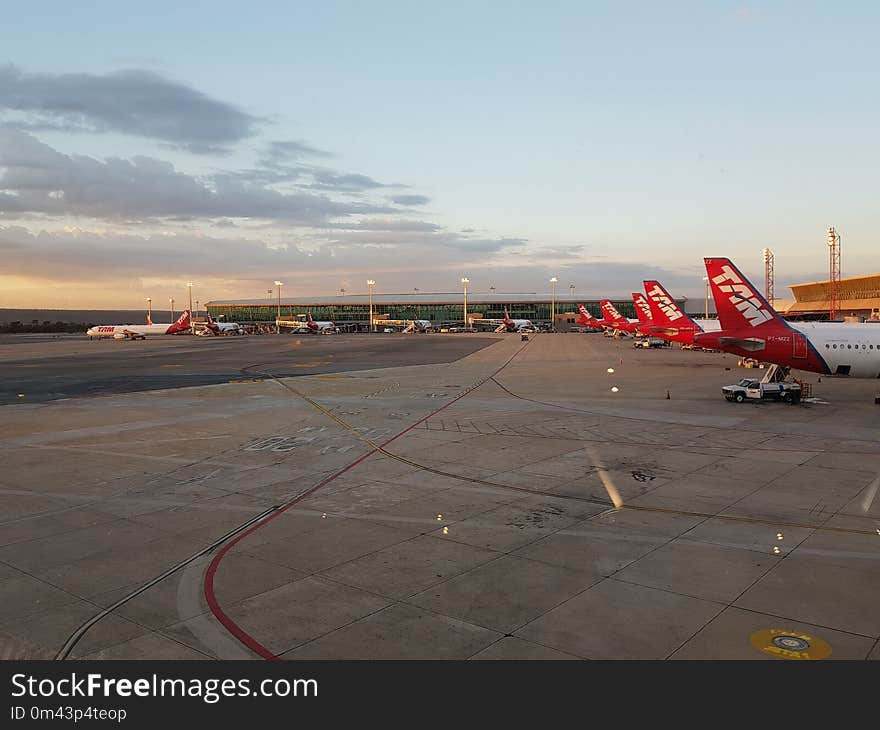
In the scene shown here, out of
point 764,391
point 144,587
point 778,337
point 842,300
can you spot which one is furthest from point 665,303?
point 842,300


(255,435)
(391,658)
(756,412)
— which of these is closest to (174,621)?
(391,658)

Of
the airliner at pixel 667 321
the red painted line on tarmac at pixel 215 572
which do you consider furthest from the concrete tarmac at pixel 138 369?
the red painted line on tarmac at pixel 215 572

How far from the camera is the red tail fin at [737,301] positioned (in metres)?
36.3

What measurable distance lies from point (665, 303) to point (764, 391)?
106ft

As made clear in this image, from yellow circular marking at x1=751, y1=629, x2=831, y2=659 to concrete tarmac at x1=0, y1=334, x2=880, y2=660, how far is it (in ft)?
0.14

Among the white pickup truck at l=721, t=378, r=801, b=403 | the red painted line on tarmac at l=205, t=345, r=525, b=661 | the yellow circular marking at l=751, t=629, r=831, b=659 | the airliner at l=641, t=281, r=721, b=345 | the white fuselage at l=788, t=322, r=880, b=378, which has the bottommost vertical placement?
the yellow circular marking at l=751, t=629, r=831, b=659

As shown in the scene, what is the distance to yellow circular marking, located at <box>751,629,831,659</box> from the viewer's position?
28.7ft

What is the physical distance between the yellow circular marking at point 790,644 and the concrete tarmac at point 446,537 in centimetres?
4

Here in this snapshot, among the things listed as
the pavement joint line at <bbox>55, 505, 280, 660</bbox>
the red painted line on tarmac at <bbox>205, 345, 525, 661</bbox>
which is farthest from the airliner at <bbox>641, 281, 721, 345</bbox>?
the pavement joint line at <bbox>55, 505, 280, 660</bbox>

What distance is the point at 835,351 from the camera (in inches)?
1414

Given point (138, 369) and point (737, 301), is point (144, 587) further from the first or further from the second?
point (138, 369)

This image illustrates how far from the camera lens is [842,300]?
138 metres

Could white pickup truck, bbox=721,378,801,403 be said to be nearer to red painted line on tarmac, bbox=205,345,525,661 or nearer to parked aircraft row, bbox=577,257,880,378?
parked aircraft row, bbox=577,257,880,378

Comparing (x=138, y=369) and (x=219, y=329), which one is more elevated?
(x=219, y=329)
